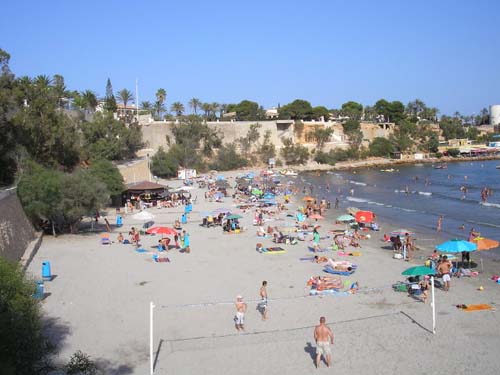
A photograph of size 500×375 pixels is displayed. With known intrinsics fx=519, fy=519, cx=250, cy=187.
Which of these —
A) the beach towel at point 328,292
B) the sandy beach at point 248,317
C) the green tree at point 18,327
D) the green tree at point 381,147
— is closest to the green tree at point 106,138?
the sandy beach at point 248,317

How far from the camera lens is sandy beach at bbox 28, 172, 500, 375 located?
1025 centimetres

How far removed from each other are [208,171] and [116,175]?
37.8m

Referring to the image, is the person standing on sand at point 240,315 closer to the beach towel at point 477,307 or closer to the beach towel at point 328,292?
the beach towel at point 328,292

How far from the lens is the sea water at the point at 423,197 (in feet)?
97.3

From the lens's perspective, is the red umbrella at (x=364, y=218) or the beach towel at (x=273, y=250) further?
the red umbrella at (x=364, y=218)

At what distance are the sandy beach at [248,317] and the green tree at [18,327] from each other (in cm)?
238

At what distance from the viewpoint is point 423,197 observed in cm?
4447

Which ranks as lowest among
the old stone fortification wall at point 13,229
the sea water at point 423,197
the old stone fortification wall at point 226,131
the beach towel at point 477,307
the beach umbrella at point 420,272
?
the sea water at point 423,197

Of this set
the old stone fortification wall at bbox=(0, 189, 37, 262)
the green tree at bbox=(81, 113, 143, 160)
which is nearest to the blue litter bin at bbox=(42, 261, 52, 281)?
the old stone fortification wall at bbox=(0, 189, 37, 262)

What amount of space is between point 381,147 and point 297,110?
1732 centimetres

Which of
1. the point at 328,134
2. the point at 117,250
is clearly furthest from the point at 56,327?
the point at 328,134

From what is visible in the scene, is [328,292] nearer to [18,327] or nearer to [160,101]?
[18,327]

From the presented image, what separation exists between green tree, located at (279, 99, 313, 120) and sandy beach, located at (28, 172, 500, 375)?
267 ft

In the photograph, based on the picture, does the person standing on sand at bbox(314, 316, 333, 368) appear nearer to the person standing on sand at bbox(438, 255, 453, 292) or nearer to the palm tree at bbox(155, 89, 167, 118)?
the person standing on sand at bbox(438, 255, 453, 292)
